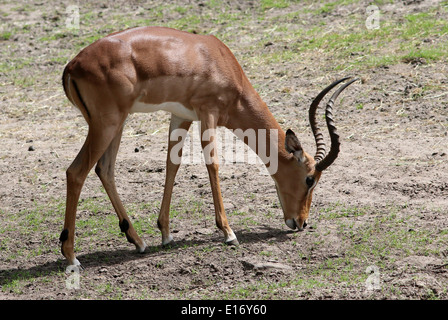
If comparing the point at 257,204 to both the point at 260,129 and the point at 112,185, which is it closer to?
the point at 260,129

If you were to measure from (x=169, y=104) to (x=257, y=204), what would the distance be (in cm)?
169

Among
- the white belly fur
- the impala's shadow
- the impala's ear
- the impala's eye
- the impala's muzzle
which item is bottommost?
the impala's shadow

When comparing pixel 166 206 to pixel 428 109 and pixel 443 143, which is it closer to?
pixel 443 143

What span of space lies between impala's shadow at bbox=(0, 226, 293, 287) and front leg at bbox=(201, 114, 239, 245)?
0.53 feet

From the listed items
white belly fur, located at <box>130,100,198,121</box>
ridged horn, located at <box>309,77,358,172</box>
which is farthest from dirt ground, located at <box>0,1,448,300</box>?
white belly fur, located at <box>130,100,198,121</box>

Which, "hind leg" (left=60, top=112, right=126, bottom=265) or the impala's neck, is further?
the impala's neck

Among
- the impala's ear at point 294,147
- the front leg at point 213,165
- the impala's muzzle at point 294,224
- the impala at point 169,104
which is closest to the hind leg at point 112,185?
the impala at point 169,104

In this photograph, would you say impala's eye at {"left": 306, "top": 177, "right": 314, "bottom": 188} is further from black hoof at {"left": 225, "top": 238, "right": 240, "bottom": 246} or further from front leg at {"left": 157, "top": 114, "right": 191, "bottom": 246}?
front leg at {"left": 157, "top": 114, "right": 191, "bottom": 246}

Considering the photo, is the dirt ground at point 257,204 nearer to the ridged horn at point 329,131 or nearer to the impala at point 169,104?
the impala at point 169,104

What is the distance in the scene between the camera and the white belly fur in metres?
6.09

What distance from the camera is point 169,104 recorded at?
6.23 metres

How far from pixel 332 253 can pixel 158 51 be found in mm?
2254

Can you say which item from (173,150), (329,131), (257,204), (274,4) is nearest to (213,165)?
(173,150)

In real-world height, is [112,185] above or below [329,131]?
below
